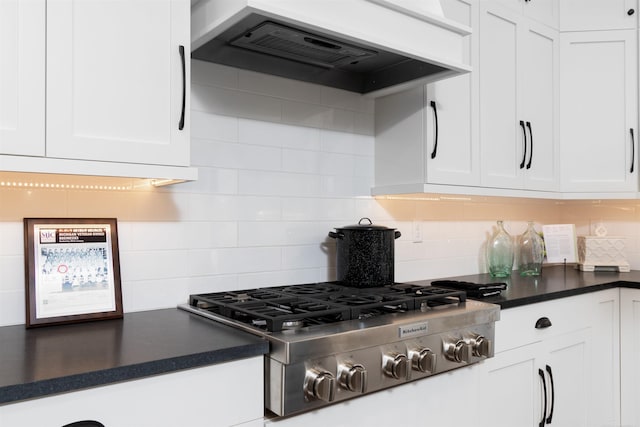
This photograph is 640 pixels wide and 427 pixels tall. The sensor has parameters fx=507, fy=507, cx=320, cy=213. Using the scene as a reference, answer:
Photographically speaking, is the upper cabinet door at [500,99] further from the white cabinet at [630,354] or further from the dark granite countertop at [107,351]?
the dark granite countertop at [107,351]

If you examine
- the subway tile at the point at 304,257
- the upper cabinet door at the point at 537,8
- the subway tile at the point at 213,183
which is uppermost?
the upper cabinet door at the point at 537,8

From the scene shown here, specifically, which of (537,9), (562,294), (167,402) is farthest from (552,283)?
(167,402)

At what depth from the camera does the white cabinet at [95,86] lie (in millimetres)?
1230

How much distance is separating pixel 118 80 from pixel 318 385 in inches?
38.1

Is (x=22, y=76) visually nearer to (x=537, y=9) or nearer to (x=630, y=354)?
(x=537, y=9)

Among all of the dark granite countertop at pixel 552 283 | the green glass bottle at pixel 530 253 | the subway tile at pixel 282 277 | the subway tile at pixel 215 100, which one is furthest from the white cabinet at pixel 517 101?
the subway tile at pixel 215 100

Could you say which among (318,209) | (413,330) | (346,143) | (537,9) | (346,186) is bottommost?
(413,330)

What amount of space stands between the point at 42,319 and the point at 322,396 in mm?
853

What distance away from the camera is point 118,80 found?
4.50 feet

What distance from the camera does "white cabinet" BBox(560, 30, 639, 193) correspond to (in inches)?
110

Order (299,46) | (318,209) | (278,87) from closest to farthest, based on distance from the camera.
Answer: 1. (299,46)
2. (278,87)
3. (318,209)

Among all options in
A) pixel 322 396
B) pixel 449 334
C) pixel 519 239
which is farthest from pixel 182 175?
pixel 519 239

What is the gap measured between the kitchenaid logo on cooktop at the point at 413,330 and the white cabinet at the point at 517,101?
3.34 ft

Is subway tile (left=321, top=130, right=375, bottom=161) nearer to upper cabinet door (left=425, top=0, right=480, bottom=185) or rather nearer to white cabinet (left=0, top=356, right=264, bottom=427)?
upper cabinet door (left=425, top=0, right=480, bottom=185)
